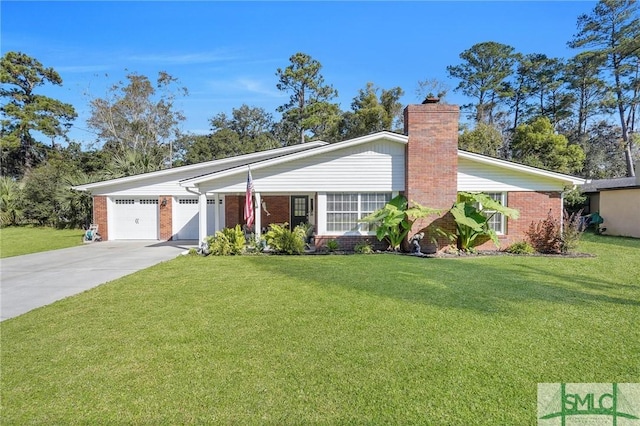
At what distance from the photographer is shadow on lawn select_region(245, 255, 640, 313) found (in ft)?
20.0

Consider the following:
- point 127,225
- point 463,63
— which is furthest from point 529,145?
point 127,225

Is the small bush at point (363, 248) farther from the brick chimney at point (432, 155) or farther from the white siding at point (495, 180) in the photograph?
the white siding at point (495, 180)

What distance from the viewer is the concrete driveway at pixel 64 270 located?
21.9 feet

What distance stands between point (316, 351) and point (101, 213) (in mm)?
17331

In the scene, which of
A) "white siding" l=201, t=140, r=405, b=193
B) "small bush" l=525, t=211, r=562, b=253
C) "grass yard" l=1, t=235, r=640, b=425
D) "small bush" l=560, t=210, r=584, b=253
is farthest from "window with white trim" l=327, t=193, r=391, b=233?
"small bush" l=560, t=210, r=584, b=253

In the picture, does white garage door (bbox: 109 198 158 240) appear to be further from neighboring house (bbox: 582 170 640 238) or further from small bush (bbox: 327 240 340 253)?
neighboring house (bbox: 582 170 640 238)

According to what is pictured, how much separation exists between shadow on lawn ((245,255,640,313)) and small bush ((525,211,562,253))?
2890 mm

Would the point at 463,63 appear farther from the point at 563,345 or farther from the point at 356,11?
the point at 563,345

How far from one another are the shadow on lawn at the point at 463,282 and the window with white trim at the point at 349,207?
270 cm

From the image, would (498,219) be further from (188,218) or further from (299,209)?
(188,218)

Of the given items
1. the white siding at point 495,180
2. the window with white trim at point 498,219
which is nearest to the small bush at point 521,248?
the window with white trim at point 498,219

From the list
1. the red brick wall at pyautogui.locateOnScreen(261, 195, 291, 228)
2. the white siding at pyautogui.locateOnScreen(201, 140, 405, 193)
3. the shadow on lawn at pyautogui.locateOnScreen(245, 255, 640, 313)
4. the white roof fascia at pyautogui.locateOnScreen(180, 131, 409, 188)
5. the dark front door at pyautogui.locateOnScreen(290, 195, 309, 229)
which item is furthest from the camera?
the dark front door at pyautogui.locateOnScreen(290, 195, 309, 229)

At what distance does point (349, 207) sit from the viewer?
12.9 metres

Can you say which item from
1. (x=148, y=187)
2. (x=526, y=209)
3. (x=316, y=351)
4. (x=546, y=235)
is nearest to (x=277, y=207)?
(x=148, y=187)
